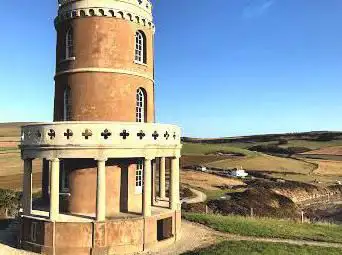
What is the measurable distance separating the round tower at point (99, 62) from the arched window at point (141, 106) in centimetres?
70

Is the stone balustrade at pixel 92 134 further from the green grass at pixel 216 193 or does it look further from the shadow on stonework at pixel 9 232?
the green grass at pixel 216 193

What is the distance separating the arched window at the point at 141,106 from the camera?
27.1 meters

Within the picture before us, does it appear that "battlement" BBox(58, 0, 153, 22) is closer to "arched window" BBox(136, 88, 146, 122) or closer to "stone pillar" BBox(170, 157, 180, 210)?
"arched window" BBox(136, 88, 146, 122)

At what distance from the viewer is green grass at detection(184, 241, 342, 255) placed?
2222 centimetres

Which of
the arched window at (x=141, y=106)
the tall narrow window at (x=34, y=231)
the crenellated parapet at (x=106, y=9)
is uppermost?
the crenellated parapet at (x=106, y=9)

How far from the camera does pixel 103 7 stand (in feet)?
83.5

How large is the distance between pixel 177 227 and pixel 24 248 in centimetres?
832

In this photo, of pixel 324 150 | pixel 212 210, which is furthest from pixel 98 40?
pixel 324 150

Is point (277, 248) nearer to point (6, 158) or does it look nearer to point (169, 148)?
point (169, 148)

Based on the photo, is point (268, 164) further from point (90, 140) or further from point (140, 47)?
point (90, 140)

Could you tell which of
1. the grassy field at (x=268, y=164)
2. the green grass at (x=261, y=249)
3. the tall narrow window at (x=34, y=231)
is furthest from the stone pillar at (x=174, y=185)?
the grassy field at (x=268, y=164)

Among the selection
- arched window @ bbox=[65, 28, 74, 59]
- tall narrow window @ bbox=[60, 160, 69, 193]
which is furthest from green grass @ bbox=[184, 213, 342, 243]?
arched window @ bbox=[65, 28, 74, 59]

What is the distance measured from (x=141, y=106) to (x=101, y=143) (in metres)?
5.67

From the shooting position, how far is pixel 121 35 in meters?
25.8
